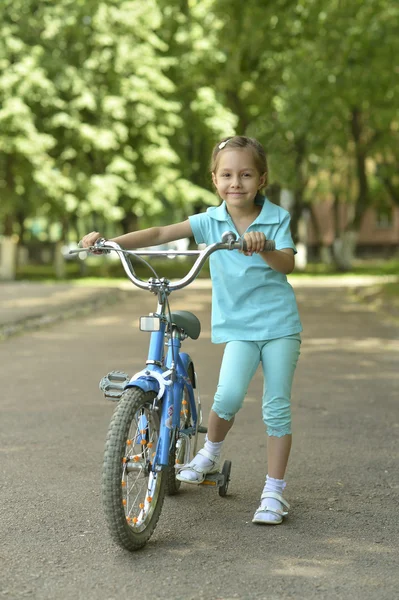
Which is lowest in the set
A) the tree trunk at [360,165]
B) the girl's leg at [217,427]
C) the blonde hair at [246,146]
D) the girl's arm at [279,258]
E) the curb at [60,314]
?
the curb at [60,314]

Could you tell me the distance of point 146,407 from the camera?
14.4ft

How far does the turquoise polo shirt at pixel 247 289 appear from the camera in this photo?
4.74 m

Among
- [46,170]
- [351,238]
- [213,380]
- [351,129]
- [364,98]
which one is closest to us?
[213,380]

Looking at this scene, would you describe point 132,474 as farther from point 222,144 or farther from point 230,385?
point 222,144

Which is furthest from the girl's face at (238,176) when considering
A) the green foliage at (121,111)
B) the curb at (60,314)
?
the green foliage at (121,111)

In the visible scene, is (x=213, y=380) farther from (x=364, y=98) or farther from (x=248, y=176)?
(x=364, y=98)

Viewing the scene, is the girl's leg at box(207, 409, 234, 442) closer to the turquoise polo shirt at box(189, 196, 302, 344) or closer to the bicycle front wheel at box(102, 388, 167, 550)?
the turquoise polo shirt at box(189, 196, 302, 344)

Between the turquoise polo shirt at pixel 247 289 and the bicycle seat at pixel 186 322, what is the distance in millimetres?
139

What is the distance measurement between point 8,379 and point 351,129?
26552mm

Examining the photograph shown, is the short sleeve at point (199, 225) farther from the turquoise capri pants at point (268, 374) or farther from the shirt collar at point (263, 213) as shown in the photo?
the turquoise capri pants at point (268, 374)

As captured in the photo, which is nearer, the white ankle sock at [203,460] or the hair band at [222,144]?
the hair band at [222,144]

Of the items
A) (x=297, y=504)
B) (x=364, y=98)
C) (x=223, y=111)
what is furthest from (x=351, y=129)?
(x=297, y=504)

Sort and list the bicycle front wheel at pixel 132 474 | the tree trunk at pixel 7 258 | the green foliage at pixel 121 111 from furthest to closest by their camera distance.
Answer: the tree trunk at pixel 7 258
the green foliage at pixel 121 111
the bicycle front wheel at pixel 132 474

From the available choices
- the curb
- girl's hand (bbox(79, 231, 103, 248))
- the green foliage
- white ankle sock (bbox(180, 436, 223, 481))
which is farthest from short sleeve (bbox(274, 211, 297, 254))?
the green foliage
